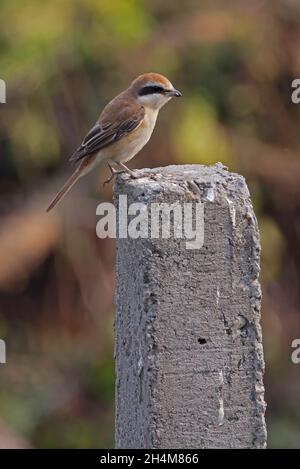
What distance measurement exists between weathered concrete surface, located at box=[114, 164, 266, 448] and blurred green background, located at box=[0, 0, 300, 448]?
5750 millimetres

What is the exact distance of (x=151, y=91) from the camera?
20.6 feet

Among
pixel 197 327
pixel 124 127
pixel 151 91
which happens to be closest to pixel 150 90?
pixel 151 91

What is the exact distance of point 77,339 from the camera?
1006 centimetres

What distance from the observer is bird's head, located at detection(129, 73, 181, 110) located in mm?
6242


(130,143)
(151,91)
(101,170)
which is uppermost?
(101,170)

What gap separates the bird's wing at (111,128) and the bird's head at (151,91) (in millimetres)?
99

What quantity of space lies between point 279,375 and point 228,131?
6.72 feet

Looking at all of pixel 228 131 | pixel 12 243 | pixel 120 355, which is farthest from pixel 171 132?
pixel 120 355

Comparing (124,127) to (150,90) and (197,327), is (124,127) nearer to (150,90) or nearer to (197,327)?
(150,90)

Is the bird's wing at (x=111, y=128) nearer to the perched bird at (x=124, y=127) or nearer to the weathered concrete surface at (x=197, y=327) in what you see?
the perched bird at (x=124, y=127)

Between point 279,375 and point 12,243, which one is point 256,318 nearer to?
A: point 12,243

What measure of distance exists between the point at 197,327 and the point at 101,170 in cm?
599
